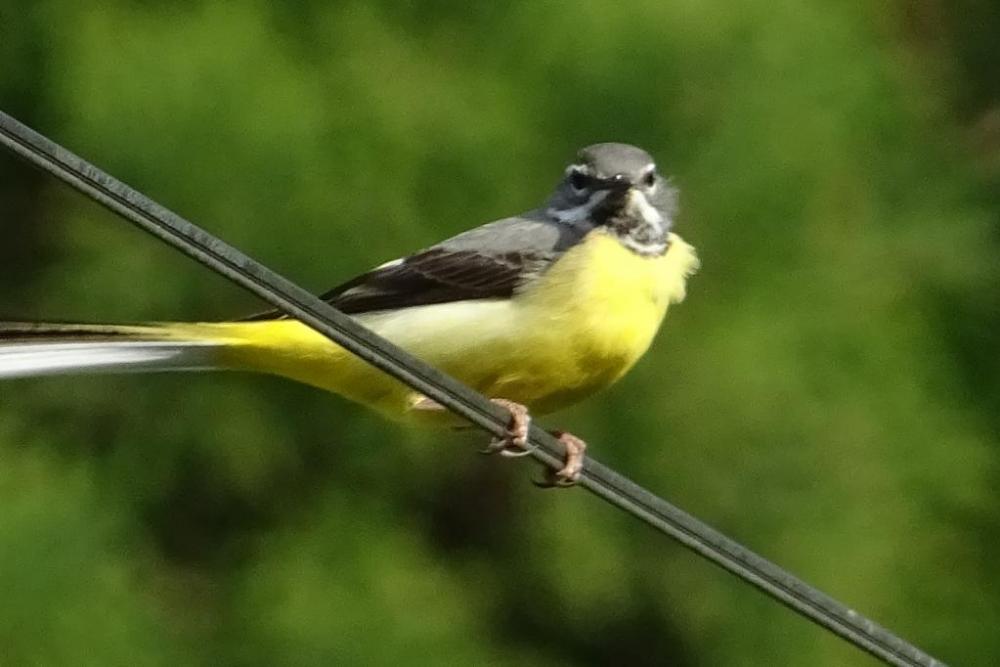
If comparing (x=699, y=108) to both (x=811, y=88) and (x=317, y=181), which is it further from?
(x=317, y=181)

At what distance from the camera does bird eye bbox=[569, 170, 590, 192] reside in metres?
2.20

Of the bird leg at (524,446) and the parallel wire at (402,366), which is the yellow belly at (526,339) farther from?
the parallel wire at (402,366)

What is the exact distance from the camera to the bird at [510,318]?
2.00 meters

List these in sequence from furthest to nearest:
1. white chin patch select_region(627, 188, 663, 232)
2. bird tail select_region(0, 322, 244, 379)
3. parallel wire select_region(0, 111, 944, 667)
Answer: white chin patch select_region(627, 188, 663, 232)
bird tail select_region(0, 322, 244, 379)
parallel wire select_region(0, 111, 944, 667)

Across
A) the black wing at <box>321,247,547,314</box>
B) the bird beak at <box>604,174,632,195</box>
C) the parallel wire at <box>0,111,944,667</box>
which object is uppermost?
the bird beak at <box>604,174,632,195</box>

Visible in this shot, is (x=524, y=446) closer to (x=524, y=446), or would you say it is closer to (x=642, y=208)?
(x=524, y=446)

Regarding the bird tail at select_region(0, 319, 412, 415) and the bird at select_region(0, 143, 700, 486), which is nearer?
the bird tail at select_region(0, 319, 412, 415)

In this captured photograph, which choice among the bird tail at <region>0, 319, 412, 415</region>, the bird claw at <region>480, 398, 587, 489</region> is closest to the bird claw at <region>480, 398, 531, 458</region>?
the bird claw at <region>480, 398, 587, 489</region>

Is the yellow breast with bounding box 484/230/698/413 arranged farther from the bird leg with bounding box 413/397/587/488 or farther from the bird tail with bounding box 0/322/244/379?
the bird tail with bounding box 0/322/244/379

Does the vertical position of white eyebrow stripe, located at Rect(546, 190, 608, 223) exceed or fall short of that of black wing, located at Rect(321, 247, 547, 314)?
it exceeds it

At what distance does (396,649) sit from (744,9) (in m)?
0.94

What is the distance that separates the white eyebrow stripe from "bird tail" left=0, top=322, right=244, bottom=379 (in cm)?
41

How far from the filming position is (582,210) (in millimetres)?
2186

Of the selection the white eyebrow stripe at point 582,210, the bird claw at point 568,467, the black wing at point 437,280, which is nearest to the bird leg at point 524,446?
the bird claw at point 568,467
